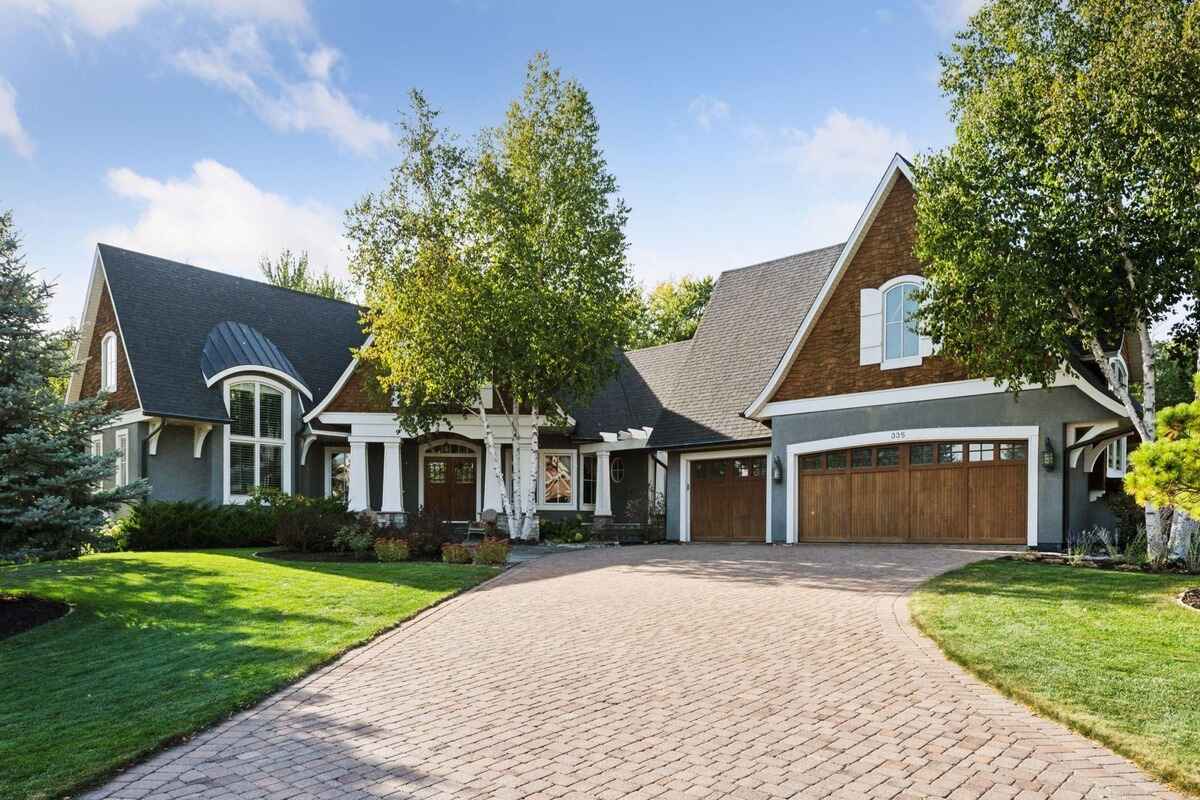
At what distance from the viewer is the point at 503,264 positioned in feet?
68.4

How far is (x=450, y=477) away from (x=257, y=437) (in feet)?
18.1

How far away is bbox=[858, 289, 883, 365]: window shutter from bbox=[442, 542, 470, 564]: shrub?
9394 millimetres

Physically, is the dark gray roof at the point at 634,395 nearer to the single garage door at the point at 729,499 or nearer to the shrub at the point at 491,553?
the single garage door at the point at 729,499

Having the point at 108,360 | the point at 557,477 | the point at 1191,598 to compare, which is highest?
the point at 108,360

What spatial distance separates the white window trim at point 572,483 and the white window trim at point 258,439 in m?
7.07

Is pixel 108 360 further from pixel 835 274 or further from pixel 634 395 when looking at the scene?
pixel 835 274

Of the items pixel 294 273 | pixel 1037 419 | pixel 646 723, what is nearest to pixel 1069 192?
pixel 1037 419

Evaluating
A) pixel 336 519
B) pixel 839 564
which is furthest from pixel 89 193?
pixel 839 564

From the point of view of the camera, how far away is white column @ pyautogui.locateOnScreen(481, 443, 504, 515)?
23.1m

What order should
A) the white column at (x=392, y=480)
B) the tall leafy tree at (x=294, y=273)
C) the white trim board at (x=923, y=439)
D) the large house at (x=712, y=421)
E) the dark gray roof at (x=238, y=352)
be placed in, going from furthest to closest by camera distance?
the tall leafy tree at (x=294, y=273), the white column at (x=392, y=480), the dark gray roof at (x=238, y=352), the large house at (x=712, y=421), the white trim board at (x=923, y=439)

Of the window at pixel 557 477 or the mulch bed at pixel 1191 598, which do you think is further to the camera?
the window at pixel 557 477

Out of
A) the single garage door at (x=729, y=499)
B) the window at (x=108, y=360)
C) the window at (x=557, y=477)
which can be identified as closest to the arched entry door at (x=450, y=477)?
the window at (x=557, y=477)

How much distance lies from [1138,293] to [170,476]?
825 inches

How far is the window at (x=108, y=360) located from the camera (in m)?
22.8
